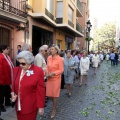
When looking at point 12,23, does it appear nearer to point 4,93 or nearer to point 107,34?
point 4,93

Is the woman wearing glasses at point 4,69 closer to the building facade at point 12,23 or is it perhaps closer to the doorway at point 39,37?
the building facade at point 12,23

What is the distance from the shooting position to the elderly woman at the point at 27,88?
3.46 metres

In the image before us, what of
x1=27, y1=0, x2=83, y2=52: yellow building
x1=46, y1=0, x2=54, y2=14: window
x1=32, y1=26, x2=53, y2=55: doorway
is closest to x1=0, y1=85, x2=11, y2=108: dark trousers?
x1=27, y1=0, x2=83, y2=52: yellow building

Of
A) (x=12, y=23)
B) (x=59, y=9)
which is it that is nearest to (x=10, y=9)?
(x=12, y=23)

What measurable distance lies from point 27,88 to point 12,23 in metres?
9.74

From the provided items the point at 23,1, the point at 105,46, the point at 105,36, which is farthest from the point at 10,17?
the point at 105,46

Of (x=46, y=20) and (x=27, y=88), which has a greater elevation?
(x=46, y=20)

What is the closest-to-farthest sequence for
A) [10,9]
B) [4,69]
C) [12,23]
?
[4,69], [10,9], [12,23]

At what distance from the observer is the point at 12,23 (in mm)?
12648

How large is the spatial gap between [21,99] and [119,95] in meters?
6.49

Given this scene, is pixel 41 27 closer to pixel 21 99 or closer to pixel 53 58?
pixel 53 58

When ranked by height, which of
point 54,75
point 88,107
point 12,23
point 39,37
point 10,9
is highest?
point 10,9

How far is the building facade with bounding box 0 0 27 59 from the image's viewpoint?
37.7ft

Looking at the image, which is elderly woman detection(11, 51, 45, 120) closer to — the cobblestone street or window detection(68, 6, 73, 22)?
the cobblestone street
